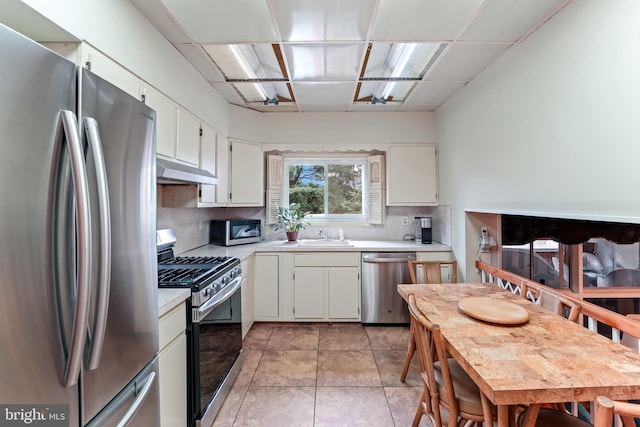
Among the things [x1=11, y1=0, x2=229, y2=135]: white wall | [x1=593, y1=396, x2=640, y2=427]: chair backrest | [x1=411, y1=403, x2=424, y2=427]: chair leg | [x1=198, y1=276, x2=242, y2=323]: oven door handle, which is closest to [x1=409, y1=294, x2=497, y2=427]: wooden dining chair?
[x1=411, y1=403, x2=424, y2=427]: chair leg

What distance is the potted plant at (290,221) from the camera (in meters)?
3.53

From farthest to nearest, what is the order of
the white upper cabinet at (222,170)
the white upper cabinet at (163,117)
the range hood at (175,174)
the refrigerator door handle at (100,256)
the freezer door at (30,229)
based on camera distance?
the white upper cabinet at (222,170)
the white upper cabinet at (163,117)
the range hood at (175,174)
the refrigerator door handle at (100,256)
the freezer door at (30,229)

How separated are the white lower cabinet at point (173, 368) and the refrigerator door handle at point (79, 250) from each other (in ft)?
1.98

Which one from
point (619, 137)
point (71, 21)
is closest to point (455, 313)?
point (619, 137)

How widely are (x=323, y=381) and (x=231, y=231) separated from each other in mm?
1767

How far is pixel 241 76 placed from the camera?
258cm

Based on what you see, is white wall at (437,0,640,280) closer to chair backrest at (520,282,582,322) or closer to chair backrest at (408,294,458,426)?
chair backrest at (520,282,582,322)

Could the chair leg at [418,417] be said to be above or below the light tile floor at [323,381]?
above

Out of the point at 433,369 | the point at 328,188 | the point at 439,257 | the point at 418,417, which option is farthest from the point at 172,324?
the point at 328,188

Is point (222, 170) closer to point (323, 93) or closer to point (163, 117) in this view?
point (163, 117)

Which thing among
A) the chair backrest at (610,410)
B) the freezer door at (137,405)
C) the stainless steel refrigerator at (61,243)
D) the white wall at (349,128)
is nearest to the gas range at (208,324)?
the freezer door at (137,405)

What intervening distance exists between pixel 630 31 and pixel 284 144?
2934 millimetres

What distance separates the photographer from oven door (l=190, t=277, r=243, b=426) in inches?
62.9

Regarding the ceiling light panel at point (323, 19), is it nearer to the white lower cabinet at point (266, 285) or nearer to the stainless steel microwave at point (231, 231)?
the stainless steel microwave at point (231, 231)
